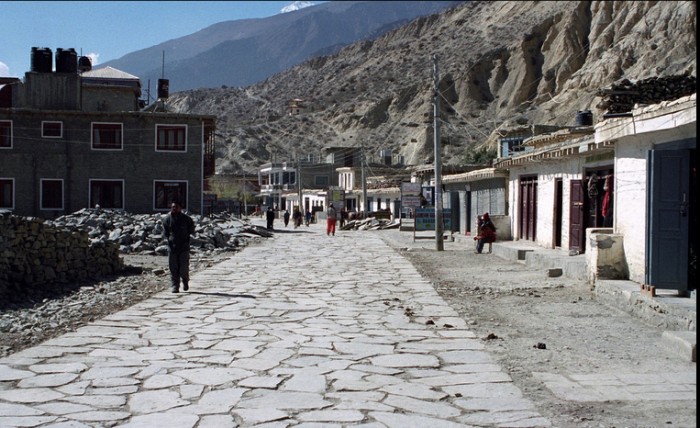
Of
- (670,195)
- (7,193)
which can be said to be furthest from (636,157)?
(7,193)

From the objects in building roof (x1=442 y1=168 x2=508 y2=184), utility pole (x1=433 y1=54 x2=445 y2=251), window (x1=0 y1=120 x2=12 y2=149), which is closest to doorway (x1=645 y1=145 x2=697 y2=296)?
utility pole (x1=433 y1=54 x2=445 y2=251)

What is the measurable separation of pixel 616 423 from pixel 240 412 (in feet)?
9.14

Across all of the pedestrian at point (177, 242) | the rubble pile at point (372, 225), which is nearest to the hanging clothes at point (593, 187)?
the pedestrian at point (177, 242)

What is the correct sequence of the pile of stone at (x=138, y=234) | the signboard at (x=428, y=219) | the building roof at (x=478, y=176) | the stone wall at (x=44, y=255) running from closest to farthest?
the stone wall at (x=44, y=255) < the pile of stone at (x=138, y=234) < the building roof at (x=478, y=176) < the signboard at (x=428, y=219)

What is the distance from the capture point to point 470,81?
95.8m

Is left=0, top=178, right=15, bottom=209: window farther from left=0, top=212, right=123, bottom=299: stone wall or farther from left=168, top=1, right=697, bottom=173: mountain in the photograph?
left=168, top=1, right=697, bottom=173: mountain

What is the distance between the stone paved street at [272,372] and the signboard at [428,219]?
20.3 meters

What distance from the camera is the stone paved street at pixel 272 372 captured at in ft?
19.5

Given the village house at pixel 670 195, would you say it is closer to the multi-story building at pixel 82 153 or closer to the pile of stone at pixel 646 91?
the pile of stone at pixel 646 91

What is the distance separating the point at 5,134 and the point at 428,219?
20.4 metres

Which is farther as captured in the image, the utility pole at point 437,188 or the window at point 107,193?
the window at point 107,193

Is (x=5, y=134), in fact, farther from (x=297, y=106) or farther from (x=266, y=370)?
(x=297, y=106)

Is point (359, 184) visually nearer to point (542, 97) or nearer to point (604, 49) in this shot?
point (542, 97)

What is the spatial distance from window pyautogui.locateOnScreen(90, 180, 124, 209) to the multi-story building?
0.05 metres
